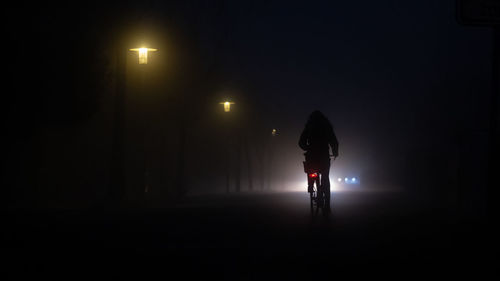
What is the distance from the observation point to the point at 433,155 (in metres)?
41.2

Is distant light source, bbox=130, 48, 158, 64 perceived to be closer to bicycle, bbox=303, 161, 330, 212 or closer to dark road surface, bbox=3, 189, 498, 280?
bicycle, bbox=303, 161, 330, 212

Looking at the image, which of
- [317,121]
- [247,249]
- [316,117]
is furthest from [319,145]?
[247,249]

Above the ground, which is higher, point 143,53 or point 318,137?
point 143,53

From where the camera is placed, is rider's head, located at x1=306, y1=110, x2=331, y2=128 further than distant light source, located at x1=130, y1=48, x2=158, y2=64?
No

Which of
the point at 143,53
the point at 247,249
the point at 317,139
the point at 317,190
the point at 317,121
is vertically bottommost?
the point at 247,249

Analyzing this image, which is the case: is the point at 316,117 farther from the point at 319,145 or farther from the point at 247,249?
the point at 247,249

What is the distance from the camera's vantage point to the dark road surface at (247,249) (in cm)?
856

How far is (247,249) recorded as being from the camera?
35.5ft

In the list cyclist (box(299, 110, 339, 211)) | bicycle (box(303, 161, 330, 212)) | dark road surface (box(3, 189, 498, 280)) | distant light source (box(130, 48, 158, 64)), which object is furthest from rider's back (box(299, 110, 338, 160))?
distant light source (box(130, 48, 158, 64))

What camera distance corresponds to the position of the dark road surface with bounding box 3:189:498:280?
856cm

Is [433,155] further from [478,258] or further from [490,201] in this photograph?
[478,258]

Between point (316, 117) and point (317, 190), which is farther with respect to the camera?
point (316, 117)

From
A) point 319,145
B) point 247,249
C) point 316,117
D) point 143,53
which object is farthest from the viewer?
point 143,53

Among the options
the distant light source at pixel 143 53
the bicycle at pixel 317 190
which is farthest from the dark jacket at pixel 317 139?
the distant light source at pixel 143 53
